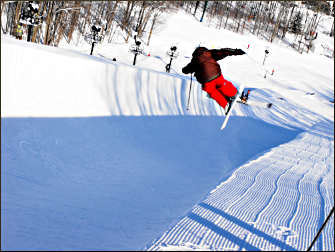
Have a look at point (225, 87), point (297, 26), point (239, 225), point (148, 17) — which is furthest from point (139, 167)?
point (297, 26)

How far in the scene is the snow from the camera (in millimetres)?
3582

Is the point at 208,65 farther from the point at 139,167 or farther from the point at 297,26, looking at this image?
the point at 297,26

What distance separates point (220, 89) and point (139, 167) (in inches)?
83.1

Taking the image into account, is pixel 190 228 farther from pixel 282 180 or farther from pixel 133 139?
pixel 133 139

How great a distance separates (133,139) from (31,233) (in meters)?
3.96

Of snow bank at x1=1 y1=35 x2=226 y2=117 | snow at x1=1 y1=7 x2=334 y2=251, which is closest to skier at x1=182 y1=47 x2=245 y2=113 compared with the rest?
snow at x1=1 y1=7 x2=334 y2=251

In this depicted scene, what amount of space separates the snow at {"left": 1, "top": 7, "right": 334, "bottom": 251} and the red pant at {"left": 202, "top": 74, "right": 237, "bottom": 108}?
1.66 ft

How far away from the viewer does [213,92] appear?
482 centimetres

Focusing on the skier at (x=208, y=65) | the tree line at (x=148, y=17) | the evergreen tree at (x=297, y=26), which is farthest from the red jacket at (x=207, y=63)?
the evergreen tree at (x=297, y=26)

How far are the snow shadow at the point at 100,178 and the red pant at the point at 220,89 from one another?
1.36 m

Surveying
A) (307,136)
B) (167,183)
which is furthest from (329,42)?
(167,183)

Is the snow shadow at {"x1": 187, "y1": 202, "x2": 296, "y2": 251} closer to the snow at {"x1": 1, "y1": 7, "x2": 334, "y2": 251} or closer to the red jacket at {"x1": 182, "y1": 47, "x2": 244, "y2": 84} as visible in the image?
the snow at {"x1": 1, "y1": 7, "x2": 334, "y2": 251}

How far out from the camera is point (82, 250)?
3.32 m

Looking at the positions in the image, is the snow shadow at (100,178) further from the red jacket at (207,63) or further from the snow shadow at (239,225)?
the red jacket at (207,63)
